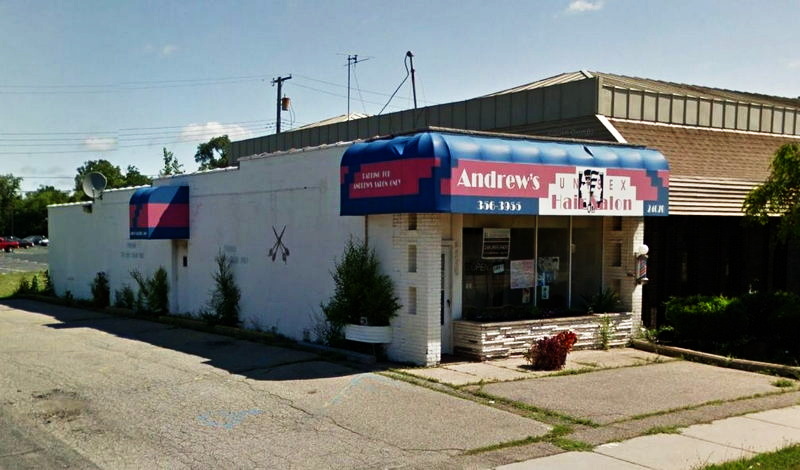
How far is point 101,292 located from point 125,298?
1602 millimetres

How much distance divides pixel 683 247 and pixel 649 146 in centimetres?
254

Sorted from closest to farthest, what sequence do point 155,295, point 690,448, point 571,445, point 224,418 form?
point 690,448, point 571,445, point 224,418, point 155,295

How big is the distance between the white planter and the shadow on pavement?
635mm

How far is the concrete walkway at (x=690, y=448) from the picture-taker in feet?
25.2

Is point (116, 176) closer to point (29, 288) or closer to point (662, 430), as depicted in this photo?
point (29, 288)

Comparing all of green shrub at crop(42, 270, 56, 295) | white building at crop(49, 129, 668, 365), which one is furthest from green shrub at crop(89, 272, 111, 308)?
white building at crop(49, 129, 668, 365)

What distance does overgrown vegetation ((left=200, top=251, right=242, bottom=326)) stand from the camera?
18031mm

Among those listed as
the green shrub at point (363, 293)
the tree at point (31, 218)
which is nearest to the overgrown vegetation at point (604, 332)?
the green shrub at point (363, 293)

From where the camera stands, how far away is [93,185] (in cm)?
2431

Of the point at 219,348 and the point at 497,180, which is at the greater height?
the point at 497,180

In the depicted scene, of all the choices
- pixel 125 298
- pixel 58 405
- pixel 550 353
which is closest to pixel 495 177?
pixel 550 353

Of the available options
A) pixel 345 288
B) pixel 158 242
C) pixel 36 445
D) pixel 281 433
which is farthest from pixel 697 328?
pixel 158 242

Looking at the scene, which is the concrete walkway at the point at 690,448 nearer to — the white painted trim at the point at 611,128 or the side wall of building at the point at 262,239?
the side wall of building at the point at 262,239

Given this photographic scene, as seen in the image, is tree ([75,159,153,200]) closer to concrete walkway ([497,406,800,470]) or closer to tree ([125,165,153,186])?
tree ([125,165,153,186])
